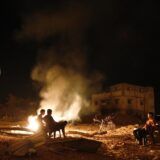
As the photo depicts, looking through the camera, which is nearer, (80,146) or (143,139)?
(80,146)

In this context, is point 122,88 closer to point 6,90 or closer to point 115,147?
point 6,90

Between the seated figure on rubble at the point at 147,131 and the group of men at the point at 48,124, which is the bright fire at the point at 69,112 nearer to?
the group of men at the point at 48,124

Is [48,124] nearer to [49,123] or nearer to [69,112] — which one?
[49,123]

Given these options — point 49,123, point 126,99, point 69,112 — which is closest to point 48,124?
point 49,123

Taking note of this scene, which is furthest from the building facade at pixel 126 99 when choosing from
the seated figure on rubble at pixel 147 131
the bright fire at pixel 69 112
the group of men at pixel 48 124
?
the seated figure on rubble at pixel 147 131

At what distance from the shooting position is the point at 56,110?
4612 cm

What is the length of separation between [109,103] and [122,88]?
136 inches

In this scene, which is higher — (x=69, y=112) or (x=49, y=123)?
(x=69, y=112)

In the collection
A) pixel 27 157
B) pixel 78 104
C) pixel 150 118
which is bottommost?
pixel 27 157

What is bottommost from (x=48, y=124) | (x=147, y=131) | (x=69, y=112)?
(x=147, y=131)

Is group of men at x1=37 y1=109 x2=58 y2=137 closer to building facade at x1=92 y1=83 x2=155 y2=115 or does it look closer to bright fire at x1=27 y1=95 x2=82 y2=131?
bright fire at x1=27 y1=95 x2=82 y2=131

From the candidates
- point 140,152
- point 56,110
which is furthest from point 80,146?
point 56,110

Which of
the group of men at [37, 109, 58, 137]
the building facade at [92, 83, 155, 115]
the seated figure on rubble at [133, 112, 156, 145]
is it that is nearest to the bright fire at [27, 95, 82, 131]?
the building facade at [92, 83, 155, 115]

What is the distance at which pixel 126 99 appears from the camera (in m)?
55.8
